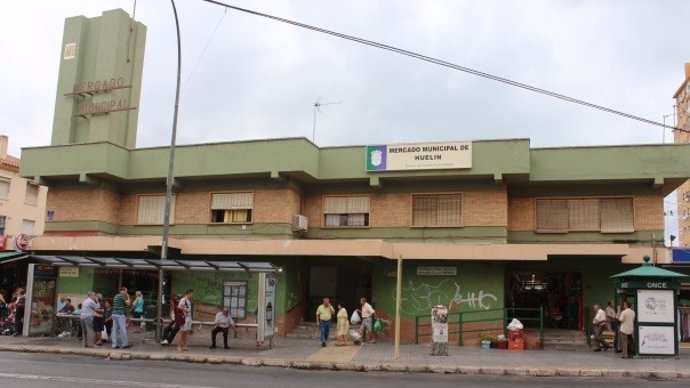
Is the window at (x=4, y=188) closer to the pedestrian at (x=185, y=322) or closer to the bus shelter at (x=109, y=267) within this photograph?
the bus shelter at (x=109, y=267)

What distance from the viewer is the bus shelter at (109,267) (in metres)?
18.5

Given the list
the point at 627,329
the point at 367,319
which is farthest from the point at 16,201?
the point at 627,329

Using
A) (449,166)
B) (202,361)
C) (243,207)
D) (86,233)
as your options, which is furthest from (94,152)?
(449,166)

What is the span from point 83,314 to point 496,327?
43.8ft

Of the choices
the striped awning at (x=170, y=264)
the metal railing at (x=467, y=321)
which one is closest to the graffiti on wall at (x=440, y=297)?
the metal railing at (x=467, y=321)

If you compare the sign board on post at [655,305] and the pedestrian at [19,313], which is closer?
the sign board on post at [655,305]

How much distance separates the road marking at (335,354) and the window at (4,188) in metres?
34.7

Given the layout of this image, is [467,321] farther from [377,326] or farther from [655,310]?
[655,310]

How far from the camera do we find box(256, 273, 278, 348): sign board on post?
18.2 metres

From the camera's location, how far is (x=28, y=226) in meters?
46.3

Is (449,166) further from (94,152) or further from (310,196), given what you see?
(94,152)

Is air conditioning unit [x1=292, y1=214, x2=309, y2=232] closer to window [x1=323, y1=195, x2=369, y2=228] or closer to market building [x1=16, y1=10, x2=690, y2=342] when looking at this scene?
market building [x1=16, y1=10, x2=690, y2=342]

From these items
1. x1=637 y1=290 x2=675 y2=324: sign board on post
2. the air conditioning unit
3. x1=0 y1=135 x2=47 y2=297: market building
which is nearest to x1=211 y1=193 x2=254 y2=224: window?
the air conditioning unit

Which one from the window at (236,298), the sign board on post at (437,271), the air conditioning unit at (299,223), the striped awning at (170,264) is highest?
the air conditioning unit at (299,223)
